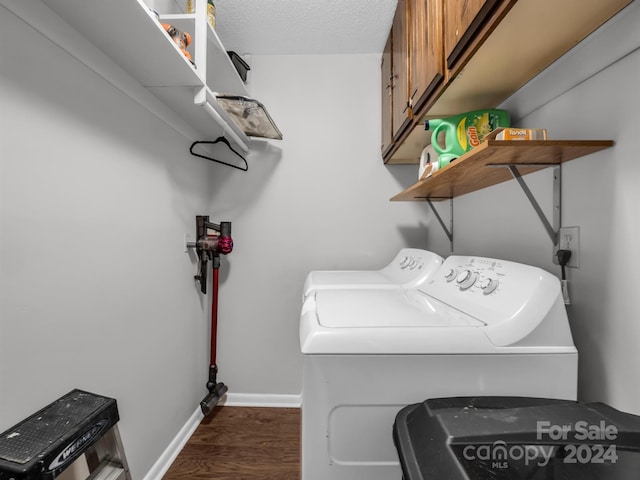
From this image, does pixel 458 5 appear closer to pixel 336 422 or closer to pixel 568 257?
pixel 568 257

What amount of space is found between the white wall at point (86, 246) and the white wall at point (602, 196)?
1537 millimetres

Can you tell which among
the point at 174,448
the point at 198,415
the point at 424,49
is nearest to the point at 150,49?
the point at 424,49

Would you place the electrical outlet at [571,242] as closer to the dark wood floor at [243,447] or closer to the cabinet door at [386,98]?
the cabinet door at [386,98]

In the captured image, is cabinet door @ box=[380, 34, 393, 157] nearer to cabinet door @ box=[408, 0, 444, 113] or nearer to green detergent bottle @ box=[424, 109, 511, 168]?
cabinet door @ box=[408, 0, 444, 113]

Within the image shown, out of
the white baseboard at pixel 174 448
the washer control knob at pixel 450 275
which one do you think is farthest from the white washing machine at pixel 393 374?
the white baseboard at pixel 174 448

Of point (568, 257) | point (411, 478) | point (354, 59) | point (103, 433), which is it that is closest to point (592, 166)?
point (568, 257)

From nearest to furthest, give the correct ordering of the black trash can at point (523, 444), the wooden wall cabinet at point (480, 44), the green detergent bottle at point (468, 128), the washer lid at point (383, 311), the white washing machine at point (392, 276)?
1. the black trash can at point (523, 444)
2. the wooden wall cabinet at point (480, 44)
3. the washer lid at point (383, 311)
4. the green detergent bottle at point (468, 128)
5. the white washing machine at point (392, 276)

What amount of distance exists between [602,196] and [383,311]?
0.68m

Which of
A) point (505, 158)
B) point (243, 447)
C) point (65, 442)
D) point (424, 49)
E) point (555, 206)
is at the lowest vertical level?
point (243, 447)

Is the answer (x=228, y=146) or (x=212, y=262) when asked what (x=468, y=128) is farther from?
(x=212, y=262)

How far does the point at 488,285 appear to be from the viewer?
101 centimetres

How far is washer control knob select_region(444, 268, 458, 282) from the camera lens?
1.24m

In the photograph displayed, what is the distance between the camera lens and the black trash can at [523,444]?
52 cm

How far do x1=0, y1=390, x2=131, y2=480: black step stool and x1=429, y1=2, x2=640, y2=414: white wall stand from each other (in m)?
1.28
